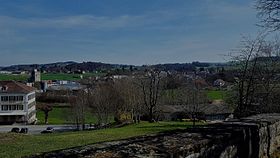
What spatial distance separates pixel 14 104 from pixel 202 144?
3494 inches

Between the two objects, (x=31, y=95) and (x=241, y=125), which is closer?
(x=241, y=125)

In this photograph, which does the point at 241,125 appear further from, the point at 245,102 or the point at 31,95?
the point at 31,95

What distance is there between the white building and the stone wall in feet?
278

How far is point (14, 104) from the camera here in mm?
89375

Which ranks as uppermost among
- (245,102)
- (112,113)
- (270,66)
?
(270,66)

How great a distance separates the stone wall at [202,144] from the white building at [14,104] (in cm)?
8473

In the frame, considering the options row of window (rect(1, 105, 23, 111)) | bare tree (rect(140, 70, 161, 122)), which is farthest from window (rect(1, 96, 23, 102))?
bare tree (rect(140, 70, 161, 122))

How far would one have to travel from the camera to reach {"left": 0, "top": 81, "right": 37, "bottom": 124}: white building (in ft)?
290

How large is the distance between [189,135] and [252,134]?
5.58ft

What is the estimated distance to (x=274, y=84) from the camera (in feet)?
96.4

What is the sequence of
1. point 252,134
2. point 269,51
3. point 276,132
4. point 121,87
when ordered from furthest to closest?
point 121,87, point 269,51, point 276,132, point 252,134

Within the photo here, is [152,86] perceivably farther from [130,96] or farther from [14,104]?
[14,104]

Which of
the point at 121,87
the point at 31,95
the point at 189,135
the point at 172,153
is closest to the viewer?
the point at 172,153

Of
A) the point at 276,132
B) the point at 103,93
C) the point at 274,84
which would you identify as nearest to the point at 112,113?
the point at 103,93
